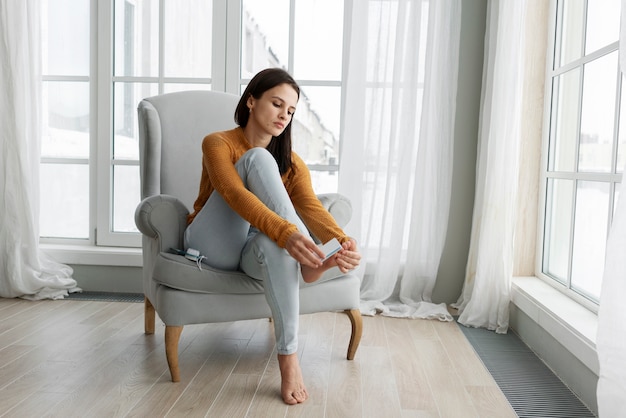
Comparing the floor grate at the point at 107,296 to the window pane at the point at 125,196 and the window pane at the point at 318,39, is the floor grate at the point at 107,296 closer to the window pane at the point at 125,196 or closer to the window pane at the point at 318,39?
the window pane at the point at 125,196

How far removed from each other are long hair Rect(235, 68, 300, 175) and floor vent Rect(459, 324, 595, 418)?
1079mm

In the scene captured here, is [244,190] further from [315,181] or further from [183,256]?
[315,181]

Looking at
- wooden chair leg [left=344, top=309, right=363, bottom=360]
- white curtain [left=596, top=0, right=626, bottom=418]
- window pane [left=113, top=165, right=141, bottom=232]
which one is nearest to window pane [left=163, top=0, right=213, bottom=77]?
window pane [left=113, top=165, right=141, bottom=232]

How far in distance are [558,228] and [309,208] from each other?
118cm

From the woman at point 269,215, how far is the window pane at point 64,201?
5.17ft

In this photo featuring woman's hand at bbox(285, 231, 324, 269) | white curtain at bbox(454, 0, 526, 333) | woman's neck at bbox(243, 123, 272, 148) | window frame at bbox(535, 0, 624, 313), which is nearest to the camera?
woman's hand at bbox(285, 231, 324, 269)

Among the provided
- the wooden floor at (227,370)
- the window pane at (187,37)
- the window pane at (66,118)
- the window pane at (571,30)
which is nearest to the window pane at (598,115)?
the window pane at (571,30)

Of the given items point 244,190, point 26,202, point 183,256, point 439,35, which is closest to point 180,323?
point 183,256

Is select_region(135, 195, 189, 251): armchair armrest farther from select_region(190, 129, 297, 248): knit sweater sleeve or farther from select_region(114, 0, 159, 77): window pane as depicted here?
select_region(114, 0, 159, 77): window pane

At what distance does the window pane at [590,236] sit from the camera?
7.36ft

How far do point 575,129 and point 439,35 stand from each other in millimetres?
907

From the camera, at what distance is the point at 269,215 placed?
6.45 ft

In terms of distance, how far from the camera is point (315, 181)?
11.5 feet

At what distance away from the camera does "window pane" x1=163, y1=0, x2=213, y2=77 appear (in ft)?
11.3
